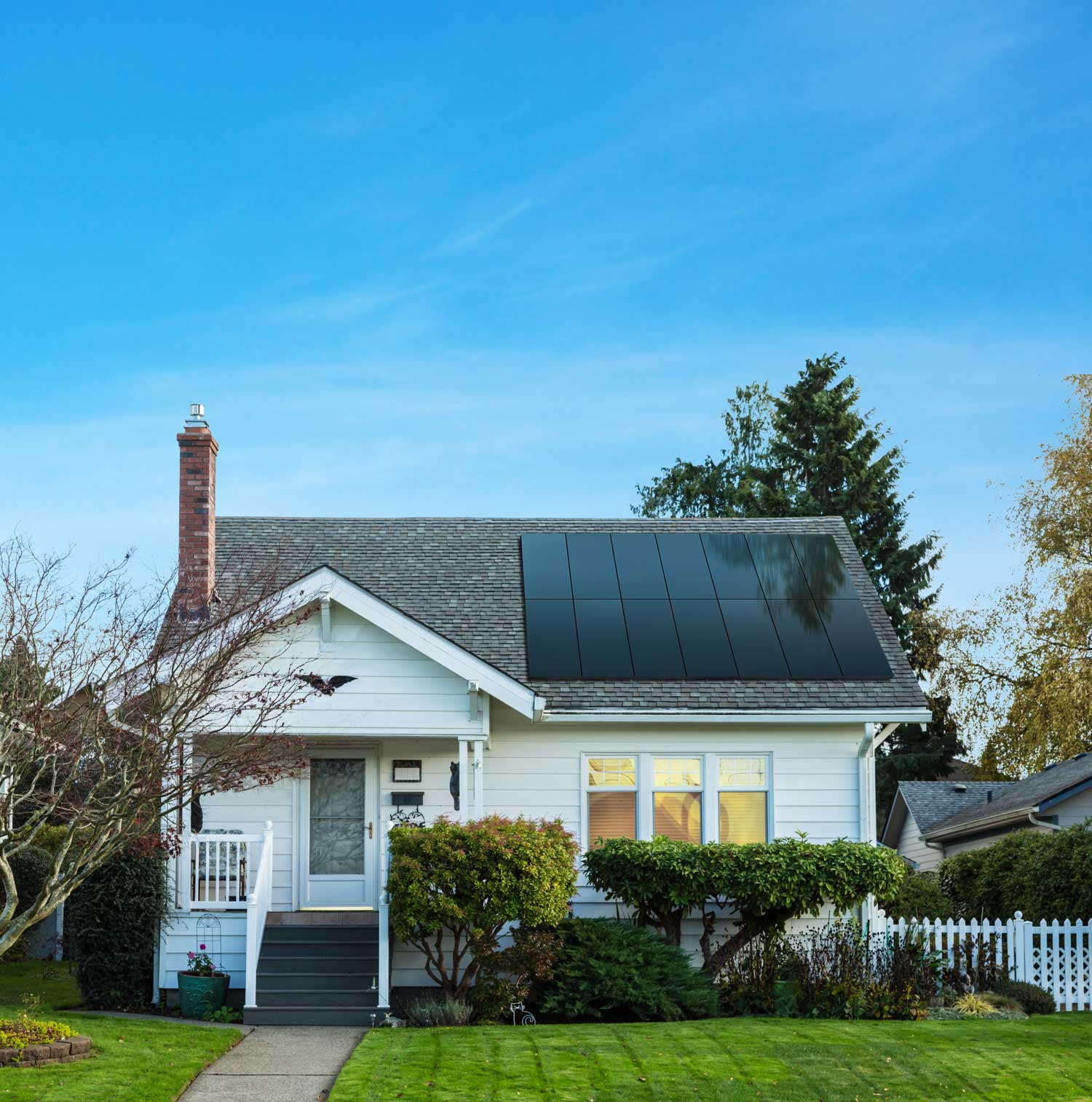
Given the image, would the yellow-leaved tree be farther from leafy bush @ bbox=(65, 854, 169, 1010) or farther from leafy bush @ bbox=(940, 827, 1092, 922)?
leafy bush @ bbox=(65, 854, 169, 1010)

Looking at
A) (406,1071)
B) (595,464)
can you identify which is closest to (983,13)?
(406,1071)

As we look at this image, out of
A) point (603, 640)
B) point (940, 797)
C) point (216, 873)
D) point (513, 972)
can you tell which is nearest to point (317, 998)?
point (216, 873)

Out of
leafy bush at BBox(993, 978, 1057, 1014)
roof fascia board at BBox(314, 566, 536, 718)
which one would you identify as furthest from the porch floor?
leafy bush at BBox(993, 978, 1057, 1014)

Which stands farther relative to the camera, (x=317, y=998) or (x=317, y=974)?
(x=317, y=974)

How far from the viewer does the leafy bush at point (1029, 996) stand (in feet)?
50.5

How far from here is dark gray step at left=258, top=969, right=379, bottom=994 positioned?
1444cm

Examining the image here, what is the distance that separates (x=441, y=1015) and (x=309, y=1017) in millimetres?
1438

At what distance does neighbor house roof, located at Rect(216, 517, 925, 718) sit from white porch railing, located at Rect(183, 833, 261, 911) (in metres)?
3.32

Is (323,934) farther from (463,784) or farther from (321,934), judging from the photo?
(463,784)

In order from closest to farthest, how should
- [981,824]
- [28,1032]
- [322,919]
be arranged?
[28,1032] < [322,919] < [981,824]

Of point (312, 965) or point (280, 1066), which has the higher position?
point (312, 965)

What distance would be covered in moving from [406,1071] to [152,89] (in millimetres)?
14141

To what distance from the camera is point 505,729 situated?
16.9 m

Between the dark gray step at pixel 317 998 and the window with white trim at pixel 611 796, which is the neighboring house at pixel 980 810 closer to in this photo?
the window with white trim at pixel 611 796
